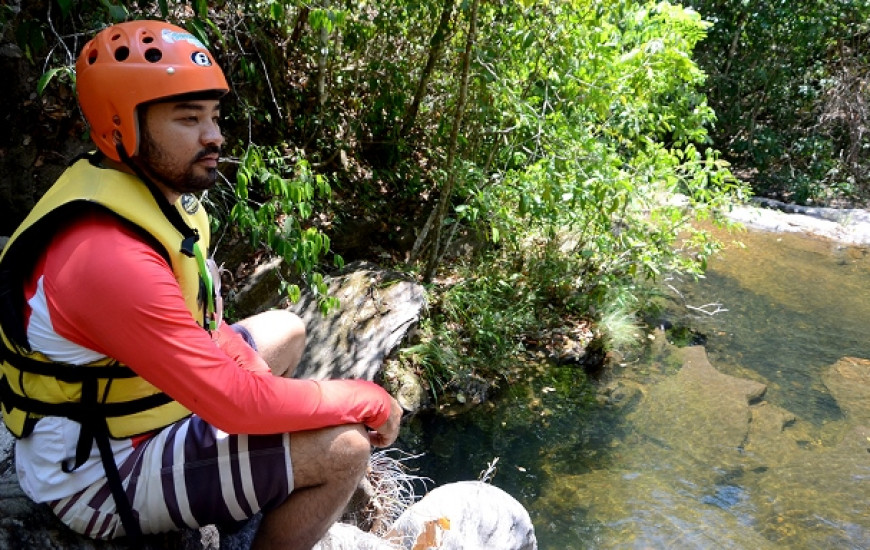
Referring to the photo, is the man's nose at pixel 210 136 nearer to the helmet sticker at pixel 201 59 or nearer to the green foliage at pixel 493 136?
the helmet sticker at pixel 201 59

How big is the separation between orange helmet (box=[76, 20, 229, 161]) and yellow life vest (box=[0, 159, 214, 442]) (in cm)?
11

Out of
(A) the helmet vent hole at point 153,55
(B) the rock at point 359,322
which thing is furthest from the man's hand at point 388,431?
(B) the rock at point 359,322

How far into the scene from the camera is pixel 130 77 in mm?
1646

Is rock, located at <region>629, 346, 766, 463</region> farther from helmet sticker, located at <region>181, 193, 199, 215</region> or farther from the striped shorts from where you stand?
helmet sticker, located at <region>181, 193, 199, 215</region>

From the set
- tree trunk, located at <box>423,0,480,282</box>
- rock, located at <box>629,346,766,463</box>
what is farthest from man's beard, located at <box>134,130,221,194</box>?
rock, located at <box>629,346,766,463</box>

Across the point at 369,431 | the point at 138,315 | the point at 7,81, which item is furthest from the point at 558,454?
the point at 7,81

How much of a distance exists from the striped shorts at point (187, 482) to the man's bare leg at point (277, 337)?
0.69m

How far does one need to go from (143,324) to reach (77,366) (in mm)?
238

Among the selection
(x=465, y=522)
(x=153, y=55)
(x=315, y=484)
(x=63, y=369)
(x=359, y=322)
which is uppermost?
(x=153, y=55)

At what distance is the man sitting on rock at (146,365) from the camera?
1.48m

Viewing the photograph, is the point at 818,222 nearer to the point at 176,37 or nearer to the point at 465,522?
the point at 465,522

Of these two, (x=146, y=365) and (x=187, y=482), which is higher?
(x=146, y=365)

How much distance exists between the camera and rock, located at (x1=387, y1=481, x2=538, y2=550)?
272 cm

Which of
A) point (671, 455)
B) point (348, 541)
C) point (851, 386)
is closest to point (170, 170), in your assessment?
point (348, 541)
